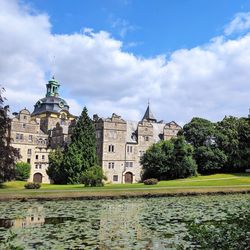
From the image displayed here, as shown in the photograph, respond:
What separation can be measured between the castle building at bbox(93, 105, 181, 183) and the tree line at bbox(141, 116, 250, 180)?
98.5 inches

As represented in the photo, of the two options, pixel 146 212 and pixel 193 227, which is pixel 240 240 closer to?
pixel 193 227

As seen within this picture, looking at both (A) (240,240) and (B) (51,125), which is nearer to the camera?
(A) (240,240)

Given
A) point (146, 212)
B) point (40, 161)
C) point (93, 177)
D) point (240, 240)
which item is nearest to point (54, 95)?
point (40, 161)

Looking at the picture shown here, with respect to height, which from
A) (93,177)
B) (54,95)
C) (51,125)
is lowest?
(93,177)

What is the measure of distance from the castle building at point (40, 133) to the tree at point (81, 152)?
32.9ft

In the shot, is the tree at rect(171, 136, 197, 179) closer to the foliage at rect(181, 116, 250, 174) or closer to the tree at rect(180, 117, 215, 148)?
the foliage at rect(181, 116, 250, 174)

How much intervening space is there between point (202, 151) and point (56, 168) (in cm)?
2501

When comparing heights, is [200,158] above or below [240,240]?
above

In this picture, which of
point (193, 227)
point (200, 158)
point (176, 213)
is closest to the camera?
point (193, 227)

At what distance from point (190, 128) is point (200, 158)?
5.80 meters

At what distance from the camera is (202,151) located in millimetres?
68625

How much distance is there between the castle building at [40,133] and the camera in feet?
235

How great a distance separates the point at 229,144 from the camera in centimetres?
6981

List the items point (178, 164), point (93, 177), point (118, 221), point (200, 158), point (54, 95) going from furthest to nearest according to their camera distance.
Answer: point (54, 95) → point (200, 158) → point (178, 164) → point (93, 177) → point (118, 221)
